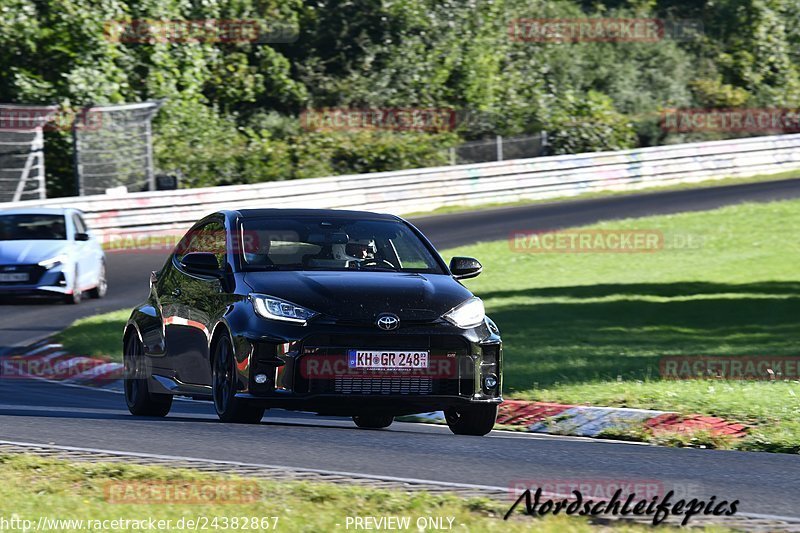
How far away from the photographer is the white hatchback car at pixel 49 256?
21391 millimetres

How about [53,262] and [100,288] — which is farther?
[100,288]

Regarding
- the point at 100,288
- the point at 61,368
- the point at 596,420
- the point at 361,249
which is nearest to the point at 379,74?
the point at 100,288

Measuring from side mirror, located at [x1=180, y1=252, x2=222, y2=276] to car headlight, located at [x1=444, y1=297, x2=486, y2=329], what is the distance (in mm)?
1718

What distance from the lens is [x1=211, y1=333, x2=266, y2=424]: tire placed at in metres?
9.75

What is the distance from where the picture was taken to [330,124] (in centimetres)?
4241

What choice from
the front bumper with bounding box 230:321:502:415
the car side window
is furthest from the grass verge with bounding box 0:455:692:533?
A: the car side window

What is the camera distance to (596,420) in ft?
37.1

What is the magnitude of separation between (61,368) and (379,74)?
29559 mm

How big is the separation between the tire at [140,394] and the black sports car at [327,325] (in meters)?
0.25

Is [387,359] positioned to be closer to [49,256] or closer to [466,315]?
[466,315]

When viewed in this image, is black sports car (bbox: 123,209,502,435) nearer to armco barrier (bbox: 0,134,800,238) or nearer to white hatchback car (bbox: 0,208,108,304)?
white hatchback car (bbox: 0,208,108,304)

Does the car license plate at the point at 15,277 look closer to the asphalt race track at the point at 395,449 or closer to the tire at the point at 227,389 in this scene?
the asphalt race track at the point at 395,449

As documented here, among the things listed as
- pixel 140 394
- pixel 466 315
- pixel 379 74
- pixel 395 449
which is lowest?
pixel 379 74

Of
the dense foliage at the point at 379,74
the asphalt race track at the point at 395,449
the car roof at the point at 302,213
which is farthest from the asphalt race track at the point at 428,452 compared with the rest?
the dense foliage at the point at 379,74
